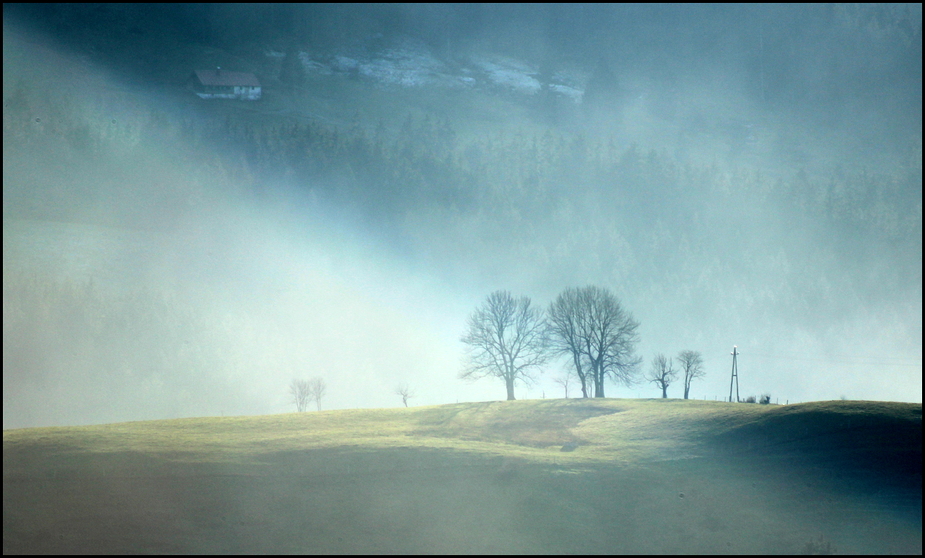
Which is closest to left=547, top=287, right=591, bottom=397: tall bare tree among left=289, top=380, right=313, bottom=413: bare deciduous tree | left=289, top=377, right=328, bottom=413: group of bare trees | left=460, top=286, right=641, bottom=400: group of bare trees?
left=460, top=286, right=641, bottom=400: group of bare trees

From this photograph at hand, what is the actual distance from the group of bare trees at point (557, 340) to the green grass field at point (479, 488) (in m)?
22.5

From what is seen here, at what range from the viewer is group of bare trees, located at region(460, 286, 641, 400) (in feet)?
255

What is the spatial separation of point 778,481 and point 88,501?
139 feet

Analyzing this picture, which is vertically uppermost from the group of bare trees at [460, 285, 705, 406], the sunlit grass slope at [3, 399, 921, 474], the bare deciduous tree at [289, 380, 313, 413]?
the group of bare trees at [460, 285, 705, 406]

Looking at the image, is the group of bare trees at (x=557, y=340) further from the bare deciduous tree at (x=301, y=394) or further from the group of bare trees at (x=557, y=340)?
the bare deciduous tree at (x=301, y=394)

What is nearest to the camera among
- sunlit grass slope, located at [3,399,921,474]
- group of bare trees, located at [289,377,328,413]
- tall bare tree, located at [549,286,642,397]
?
sunlit grass slope, located at [3,399,921,474]

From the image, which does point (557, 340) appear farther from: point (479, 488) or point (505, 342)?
point (479, 488)

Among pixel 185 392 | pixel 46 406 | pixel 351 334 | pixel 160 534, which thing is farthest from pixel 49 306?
pixel 160 534

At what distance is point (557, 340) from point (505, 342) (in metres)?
6.48

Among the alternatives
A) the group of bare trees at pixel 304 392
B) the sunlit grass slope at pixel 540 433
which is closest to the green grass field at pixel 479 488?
the sunlit grass slope at pixel 540 433

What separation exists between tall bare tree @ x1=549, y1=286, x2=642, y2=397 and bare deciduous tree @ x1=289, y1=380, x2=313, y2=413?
5882 cm

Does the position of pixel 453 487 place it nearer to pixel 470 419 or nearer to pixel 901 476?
pixel 470 419

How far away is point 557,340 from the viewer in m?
80.3

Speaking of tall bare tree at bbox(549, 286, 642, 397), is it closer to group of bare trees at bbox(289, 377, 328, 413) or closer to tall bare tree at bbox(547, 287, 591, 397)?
tall bare tree at bbox(547, 287, 591, 397)
